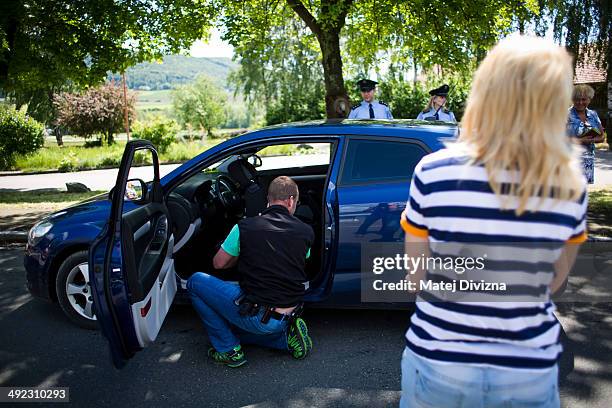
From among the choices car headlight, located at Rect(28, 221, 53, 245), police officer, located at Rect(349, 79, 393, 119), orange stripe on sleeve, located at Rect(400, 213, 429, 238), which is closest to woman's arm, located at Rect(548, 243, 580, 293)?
orange stripe on sleeve, located at Rect(400, 213, 429, 238)

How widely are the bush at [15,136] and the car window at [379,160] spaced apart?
20.6 meters

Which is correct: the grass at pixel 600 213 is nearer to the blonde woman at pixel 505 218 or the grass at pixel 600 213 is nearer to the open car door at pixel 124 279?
the open car door at pixel 124 279

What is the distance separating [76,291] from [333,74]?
23.5 ft

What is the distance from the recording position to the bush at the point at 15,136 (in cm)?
2114

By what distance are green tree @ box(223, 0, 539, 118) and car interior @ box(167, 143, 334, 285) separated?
16.4 ft

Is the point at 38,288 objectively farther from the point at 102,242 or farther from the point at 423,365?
the point at 423,365

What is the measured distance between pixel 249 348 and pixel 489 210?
306 cm

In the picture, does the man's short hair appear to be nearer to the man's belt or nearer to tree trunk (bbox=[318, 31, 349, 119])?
the man's belt

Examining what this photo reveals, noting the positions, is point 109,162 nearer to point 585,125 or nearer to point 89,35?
point 89,35

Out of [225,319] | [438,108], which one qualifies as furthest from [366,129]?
[438,108]

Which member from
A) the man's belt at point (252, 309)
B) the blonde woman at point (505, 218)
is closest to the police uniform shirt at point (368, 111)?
the man's belt at point (252, 309)

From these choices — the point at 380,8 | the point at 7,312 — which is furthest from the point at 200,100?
the point at 7,312

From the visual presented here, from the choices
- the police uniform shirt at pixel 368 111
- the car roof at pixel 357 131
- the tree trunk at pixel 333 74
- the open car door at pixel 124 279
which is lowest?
the open car door at pixel 124 279

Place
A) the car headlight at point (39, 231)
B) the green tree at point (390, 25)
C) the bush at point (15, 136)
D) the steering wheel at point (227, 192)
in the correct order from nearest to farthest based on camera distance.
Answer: the car headlight at point (39, 231)
the steering wheel at point (227, 192)
the green tree at point (390, 25)
the bush at point (15, 136)
